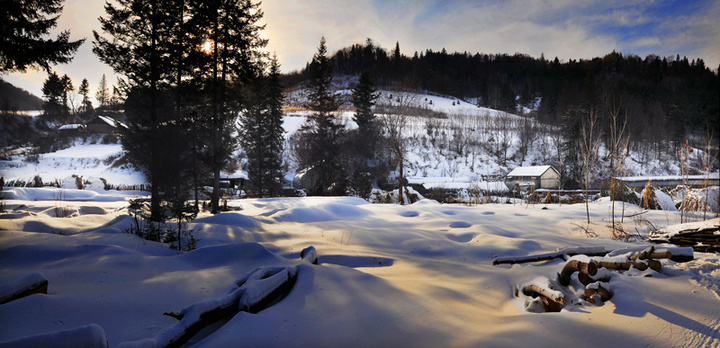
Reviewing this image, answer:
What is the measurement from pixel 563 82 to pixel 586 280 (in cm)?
8012

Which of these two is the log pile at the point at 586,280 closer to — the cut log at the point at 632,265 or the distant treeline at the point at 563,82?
the cut log at the point at 632,265

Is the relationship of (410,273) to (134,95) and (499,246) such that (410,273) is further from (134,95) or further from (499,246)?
(134,95)

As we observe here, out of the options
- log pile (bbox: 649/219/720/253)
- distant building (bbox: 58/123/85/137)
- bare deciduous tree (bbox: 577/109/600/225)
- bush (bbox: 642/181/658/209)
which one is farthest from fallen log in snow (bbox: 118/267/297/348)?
distant building (bbox: 58/123/85/137)

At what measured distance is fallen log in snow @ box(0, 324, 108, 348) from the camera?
4.24 ft

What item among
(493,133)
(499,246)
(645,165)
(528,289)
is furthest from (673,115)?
(528,289)

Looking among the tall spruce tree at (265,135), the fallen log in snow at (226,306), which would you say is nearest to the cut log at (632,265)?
the fallen log in snow at (226,306)

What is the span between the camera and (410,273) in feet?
13.1

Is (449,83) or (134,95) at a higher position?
(449,83)

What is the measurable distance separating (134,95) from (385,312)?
11.0 metres

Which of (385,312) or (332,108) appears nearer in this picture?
(385,312)

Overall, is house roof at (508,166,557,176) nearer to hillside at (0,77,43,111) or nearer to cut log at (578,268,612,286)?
cut log at (578,268,612,286)

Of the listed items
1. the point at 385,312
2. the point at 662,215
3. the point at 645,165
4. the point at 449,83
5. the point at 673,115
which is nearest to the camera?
the point at 385,312

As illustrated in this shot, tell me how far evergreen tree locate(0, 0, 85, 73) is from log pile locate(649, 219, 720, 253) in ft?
44.2

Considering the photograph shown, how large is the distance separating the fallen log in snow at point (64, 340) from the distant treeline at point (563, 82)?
19275 millimetres
